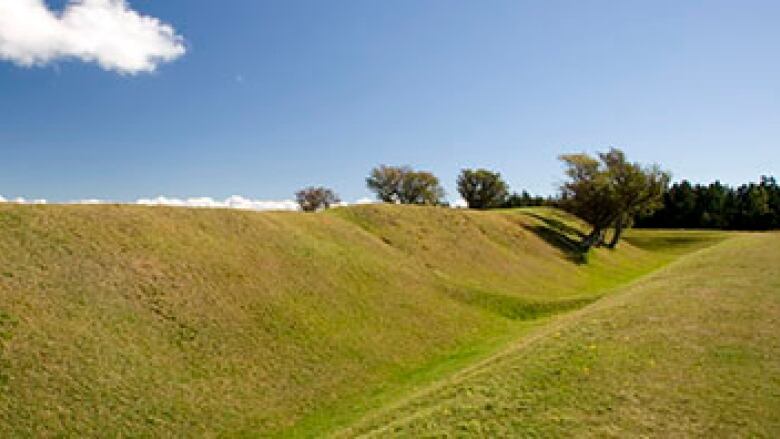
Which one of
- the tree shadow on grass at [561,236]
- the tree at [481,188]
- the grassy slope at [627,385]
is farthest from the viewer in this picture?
the tree at [481,188]

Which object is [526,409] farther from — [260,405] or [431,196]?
[431,196]

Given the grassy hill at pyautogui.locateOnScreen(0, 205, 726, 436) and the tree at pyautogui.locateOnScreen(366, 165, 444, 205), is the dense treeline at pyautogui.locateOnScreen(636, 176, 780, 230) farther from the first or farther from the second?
the grassy hill at pyautogui.locateOnScreen(0, 205, 726, 436)

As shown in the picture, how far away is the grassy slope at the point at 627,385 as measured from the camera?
12031 mm

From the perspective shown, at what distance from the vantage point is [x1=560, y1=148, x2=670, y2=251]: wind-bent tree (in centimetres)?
7112

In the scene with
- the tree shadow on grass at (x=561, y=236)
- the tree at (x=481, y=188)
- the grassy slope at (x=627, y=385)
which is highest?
the tree at (x=481, y=188)

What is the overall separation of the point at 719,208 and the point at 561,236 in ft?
251

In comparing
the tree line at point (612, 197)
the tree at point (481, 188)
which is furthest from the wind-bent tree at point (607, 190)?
the tree at point (481, 188)

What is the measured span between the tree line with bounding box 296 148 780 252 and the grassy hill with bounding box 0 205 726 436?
3740 centimetres

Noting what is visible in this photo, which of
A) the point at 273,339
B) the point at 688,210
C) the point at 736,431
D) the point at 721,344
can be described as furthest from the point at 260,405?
the point at 688,210

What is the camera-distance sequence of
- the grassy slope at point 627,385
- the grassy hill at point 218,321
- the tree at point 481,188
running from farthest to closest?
1. the tree at point 481,188
2. the grassy hill at point 218,321
3. the grassy slope at point 627,385

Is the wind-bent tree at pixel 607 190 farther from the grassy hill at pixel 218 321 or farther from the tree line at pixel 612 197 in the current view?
the grassy hill at pixel 218 321

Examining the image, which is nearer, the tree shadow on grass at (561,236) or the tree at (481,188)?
the tree shadow on grass at (561,236)

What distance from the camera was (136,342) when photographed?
60.6ft

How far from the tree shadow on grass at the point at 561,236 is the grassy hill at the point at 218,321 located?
83.4 feet
